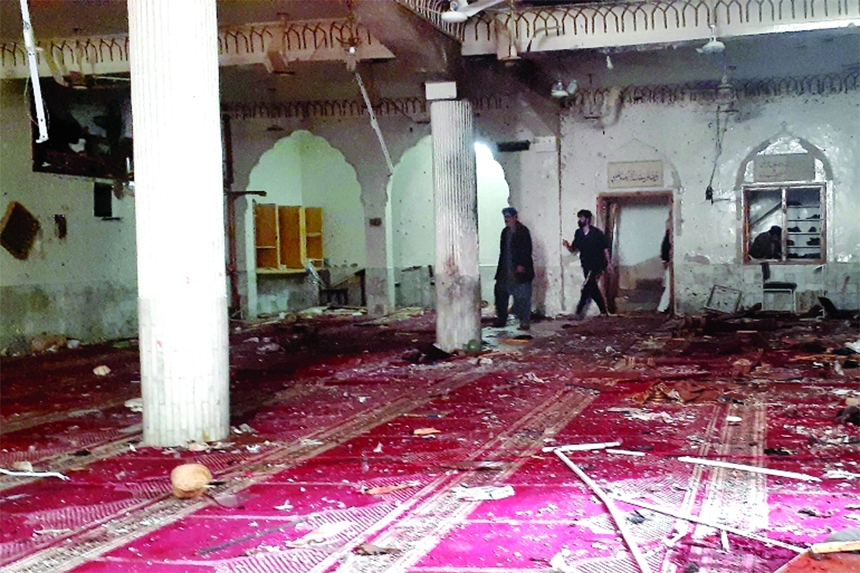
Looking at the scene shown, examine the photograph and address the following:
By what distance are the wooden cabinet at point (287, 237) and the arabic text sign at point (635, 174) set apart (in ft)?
18.6

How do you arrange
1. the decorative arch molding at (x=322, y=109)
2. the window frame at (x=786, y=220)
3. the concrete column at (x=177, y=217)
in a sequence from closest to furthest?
the concrete column at (x=177, y=217) → the window frame at (x=786, y=220) → the decorative arch molding at (x=322, y=109)

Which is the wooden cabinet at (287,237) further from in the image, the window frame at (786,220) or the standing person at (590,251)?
the window frame at (786,220)

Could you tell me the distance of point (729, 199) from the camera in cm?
1355

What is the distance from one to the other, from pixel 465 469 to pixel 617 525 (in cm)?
124

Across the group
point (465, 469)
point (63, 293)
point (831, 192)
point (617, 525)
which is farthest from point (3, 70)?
point (831, 192)

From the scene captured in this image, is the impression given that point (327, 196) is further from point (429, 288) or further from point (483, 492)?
point (483, 492)

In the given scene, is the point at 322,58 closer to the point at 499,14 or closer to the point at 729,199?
the point at 499,14

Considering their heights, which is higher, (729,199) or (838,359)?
(729,199)

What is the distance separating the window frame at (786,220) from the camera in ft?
43.3

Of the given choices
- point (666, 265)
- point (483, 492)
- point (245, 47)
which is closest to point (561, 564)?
point (483, 492)

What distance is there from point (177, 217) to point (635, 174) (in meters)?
9.79

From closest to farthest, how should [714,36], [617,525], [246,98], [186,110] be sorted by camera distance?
[617,525] → [186,110] → [714,36] → [246,98]

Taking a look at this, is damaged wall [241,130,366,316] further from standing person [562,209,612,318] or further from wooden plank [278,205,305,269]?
standing person [562,209,612,318]

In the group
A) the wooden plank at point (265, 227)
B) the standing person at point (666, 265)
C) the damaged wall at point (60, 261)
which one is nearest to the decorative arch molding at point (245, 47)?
the damaged wall at point (60, 261)
